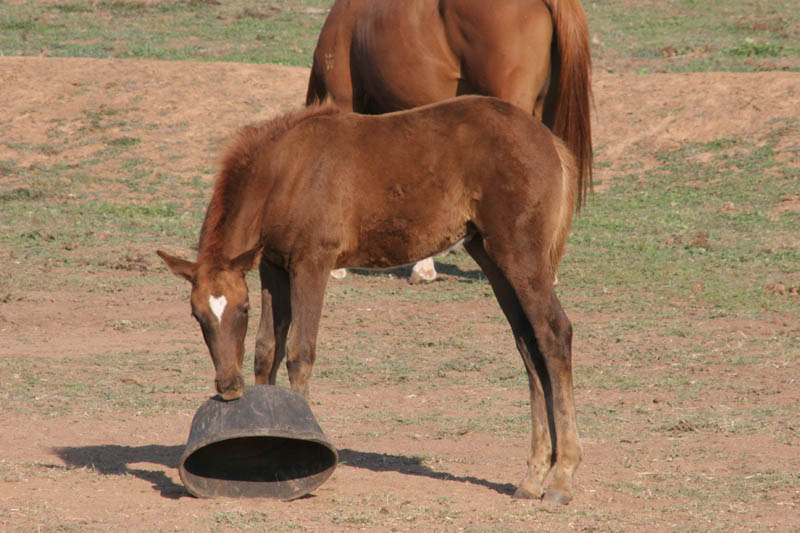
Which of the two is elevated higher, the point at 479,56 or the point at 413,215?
the point at 479,56

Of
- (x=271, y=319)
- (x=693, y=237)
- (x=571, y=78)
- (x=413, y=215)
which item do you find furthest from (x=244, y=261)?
(x=693, y=237)

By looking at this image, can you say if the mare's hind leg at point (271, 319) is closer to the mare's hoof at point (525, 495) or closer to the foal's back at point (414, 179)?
the foal's back at point (414, 179)

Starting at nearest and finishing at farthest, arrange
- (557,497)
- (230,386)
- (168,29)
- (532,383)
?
(230,386), (557,497), (532,383), (168,29)

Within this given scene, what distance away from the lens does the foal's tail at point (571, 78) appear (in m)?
9.06

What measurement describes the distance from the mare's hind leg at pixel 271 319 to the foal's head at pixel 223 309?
57 centimetres

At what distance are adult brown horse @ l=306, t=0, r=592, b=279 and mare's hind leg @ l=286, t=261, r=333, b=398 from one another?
352cm

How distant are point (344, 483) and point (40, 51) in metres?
18.2

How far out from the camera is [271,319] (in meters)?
5.95

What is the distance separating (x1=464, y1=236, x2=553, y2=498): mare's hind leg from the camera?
18.3 ft

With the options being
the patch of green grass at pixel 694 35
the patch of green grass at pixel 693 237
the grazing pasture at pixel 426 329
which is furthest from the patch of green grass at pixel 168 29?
the patch of green grass at pixel 693 237

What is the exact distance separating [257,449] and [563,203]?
2.01 meters

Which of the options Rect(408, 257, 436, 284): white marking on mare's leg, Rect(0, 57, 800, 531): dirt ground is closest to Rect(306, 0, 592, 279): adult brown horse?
Rect(408, 257, 436, 284): white marking on mare's leg

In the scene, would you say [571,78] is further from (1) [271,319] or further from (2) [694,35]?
(2) [694,35]

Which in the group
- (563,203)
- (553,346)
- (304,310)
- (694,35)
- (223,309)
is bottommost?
(694,35)
